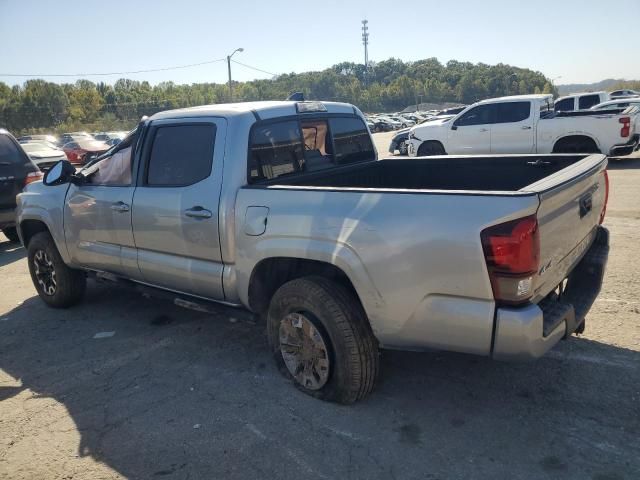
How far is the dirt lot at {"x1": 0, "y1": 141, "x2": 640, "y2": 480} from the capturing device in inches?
111

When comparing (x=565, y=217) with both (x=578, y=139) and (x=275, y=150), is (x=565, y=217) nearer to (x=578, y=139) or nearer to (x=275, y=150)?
(x=275, y=150)

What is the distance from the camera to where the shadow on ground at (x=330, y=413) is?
2793 millimetres

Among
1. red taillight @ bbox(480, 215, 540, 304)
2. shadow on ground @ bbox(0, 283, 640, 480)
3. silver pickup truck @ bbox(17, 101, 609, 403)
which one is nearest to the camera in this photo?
red taillight @ bbox(480, 215, 540, 304)

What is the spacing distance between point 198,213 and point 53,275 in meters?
2.62

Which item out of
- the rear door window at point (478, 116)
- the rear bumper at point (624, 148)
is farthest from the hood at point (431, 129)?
the rear bumper at point (624, 148)

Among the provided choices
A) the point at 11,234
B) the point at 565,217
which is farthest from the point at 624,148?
the point at 11,234

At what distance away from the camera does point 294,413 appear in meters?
3.34

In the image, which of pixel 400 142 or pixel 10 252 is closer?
pixel 10 252

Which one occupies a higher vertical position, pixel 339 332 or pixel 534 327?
pixel 534 327

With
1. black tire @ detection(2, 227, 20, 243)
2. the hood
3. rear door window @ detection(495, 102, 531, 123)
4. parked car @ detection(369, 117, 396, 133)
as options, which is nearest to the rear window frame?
black tire @ detection(2, 227, 20, 243)

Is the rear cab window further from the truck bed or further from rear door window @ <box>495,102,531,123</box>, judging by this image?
rear door window @ <box>495,102,531,123</box>

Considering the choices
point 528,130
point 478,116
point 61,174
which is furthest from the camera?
point 478,116

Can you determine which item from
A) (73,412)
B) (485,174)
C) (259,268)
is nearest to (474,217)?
(259,268)

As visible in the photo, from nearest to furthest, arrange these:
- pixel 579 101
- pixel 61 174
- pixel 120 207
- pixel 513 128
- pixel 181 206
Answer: pixel 181 206 < pixel 120 207 < pixel 61 174 < pixel 513 128 < pixel 579 101
